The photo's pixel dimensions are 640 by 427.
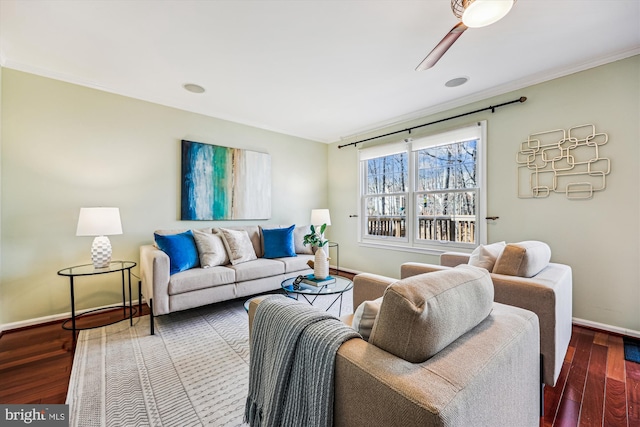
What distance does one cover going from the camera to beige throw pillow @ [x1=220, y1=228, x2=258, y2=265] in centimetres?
326

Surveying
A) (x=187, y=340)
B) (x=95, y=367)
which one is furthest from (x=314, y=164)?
(x=95, y=367)

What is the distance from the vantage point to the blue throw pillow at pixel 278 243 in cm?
365

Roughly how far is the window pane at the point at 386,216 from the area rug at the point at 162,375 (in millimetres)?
2628

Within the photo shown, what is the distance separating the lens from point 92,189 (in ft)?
9.67

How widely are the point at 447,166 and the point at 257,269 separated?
9.26 ft

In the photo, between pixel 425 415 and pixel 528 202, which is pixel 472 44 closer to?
pixel 528 202

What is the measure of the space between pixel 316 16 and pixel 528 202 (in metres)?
2.82

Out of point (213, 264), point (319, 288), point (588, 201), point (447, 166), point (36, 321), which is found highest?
point (447, 166)

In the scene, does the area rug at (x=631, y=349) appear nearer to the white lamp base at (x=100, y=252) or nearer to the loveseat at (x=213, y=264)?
the loveseat at (x=213, y=264)

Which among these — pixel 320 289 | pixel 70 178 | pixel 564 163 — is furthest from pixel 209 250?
pixel 564 163

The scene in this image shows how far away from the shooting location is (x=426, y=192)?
12.7 feet

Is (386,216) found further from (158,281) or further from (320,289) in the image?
(158,281)

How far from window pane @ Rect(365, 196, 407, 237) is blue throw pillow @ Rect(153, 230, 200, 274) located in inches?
111

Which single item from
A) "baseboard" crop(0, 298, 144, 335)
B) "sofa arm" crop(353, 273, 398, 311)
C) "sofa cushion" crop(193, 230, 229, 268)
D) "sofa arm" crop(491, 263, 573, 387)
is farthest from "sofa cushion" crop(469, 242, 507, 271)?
"baseboard" crop(0, 298, 144, 335)
